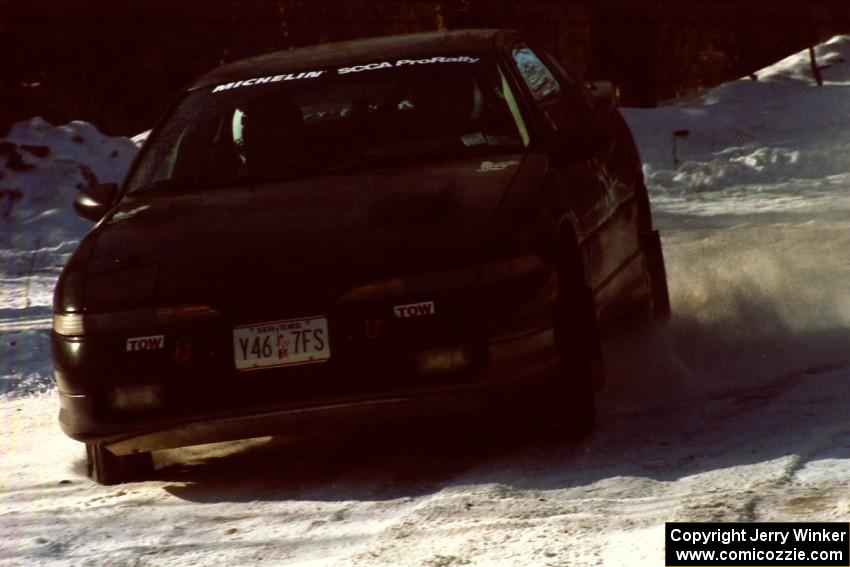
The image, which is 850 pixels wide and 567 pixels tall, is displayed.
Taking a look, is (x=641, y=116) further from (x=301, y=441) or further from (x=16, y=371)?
(x=301, y=441)

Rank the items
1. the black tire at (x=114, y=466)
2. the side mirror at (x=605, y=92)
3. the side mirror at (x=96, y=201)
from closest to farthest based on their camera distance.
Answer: the black tire at (x=114, y=466)
the side mirror at (x=96, y=201)
the side mirror at (x=605, y=92)

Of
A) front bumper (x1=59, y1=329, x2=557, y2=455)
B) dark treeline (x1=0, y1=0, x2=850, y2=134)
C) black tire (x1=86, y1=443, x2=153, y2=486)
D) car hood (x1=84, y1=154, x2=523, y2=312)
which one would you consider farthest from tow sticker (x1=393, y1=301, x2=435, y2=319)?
dark treeline (x1=0, y1=0, x2=850, y2=134)

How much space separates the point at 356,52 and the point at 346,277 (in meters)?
1.87

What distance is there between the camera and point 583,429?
6.26 metres

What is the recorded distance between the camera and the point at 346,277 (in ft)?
19.2

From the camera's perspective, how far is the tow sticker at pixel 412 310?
581 cm

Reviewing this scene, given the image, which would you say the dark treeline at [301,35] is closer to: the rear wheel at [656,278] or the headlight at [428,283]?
the rear wheel at [656,278]

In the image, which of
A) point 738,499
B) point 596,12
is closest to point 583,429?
point 738,499

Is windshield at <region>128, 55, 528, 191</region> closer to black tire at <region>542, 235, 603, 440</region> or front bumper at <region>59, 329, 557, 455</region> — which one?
black tire at <region>542, 235, 603, 440</region>

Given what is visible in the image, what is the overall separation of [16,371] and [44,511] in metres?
3.07

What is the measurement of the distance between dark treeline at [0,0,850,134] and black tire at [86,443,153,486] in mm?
13525

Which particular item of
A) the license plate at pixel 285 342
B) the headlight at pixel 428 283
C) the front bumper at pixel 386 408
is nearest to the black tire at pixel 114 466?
the front bumper at pixel 386 408

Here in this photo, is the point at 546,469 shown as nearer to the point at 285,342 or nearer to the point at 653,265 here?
the point at 285,342

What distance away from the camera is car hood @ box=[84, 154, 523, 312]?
588 cm
